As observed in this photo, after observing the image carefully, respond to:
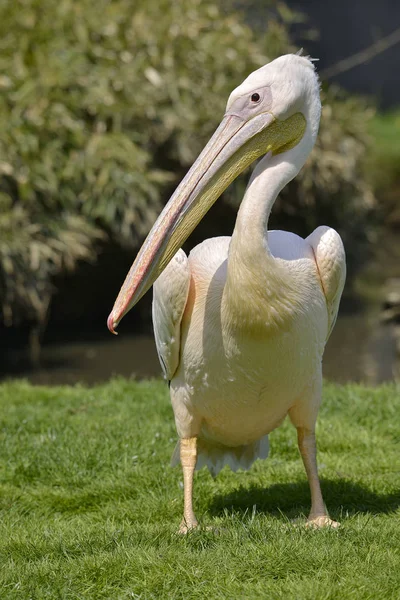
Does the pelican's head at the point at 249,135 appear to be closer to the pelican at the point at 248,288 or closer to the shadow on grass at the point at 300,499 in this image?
the pelican at the point at 248,288

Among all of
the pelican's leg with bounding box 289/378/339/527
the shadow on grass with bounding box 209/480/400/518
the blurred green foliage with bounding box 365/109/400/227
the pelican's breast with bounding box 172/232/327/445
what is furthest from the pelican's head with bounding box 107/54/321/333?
the blurred green foliage with bounding box 365/109/400/227

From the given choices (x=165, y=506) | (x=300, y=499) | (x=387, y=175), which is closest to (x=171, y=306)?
(x=165, y=506)

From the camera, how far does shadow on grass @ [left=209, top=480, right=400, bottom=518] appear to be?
4.36 metres

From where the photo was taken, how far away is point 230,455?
4.59 metres

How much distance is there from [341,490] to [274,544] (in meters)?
1.19

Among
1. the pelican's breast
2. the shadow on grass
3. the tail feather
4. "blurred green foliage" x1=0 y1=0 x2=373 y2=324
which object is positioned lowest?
the shadow on grass

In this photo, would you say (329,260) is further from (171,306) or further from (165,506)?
(165,506)

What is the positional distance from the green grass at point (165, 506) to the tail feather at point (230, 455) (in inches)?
6.4

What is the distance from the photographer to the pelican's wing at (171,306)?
4.04 m

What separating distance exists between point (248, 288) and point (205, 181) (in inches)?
19.3

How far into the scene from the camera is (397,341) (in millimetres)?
10055

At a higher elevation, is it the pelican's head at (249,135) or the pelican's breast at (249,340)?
Answer: the pelican's head at (249,135)

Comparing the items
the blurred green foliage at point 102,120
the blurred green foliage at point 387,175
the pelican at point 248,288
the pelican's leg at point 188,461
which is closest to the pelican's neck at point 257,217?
the pelican at point 248,288

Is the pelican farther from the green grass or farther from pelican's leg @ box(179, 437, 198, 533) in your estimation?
the green grass
